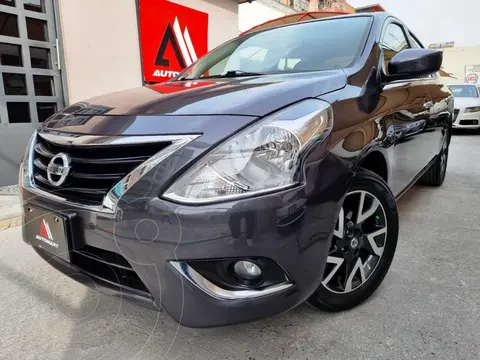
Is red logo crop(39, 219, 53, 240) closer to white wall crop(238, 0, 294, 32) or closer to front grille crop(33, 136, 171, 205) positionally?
front grille crop(33, 136, 171, 205)

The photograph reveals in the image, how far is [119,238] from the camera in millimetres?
1222

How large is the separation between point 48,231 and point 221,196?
77 cm

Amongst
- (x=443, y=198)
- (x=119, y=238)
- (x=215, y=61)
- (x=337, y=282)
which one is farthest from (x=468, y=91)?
(x=119, y=238)

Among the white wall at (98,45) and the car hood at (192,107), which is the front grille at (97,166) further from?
the white wall at (98,45)

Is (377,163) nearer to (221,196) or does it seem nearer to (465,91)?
(221,196)

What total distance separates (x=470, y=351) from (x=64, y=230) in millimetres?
1653

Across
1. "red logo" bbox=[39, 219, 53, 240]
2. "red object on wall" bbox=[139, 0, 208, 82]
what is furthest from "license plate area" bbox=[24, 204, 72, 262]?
"red object on wall" bbox=[139, 0, 208, 82]

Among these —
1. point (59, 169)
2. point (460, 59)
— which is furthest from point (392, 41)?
point (460, 59)

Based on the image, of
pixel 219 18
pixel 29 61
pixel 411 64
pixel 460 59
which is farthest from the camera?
pixel 460 59

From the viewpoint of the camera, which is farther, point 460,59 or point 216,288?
point 460,59

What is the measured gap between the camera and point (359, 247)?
1.65 m

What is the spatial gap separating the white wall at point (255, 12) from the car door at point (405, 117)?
6.21 m

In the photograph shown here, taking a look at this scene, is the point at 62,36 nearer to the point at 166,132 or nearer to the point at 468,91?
the point at 166,132

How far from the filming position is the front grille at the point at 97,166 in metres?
1.24
